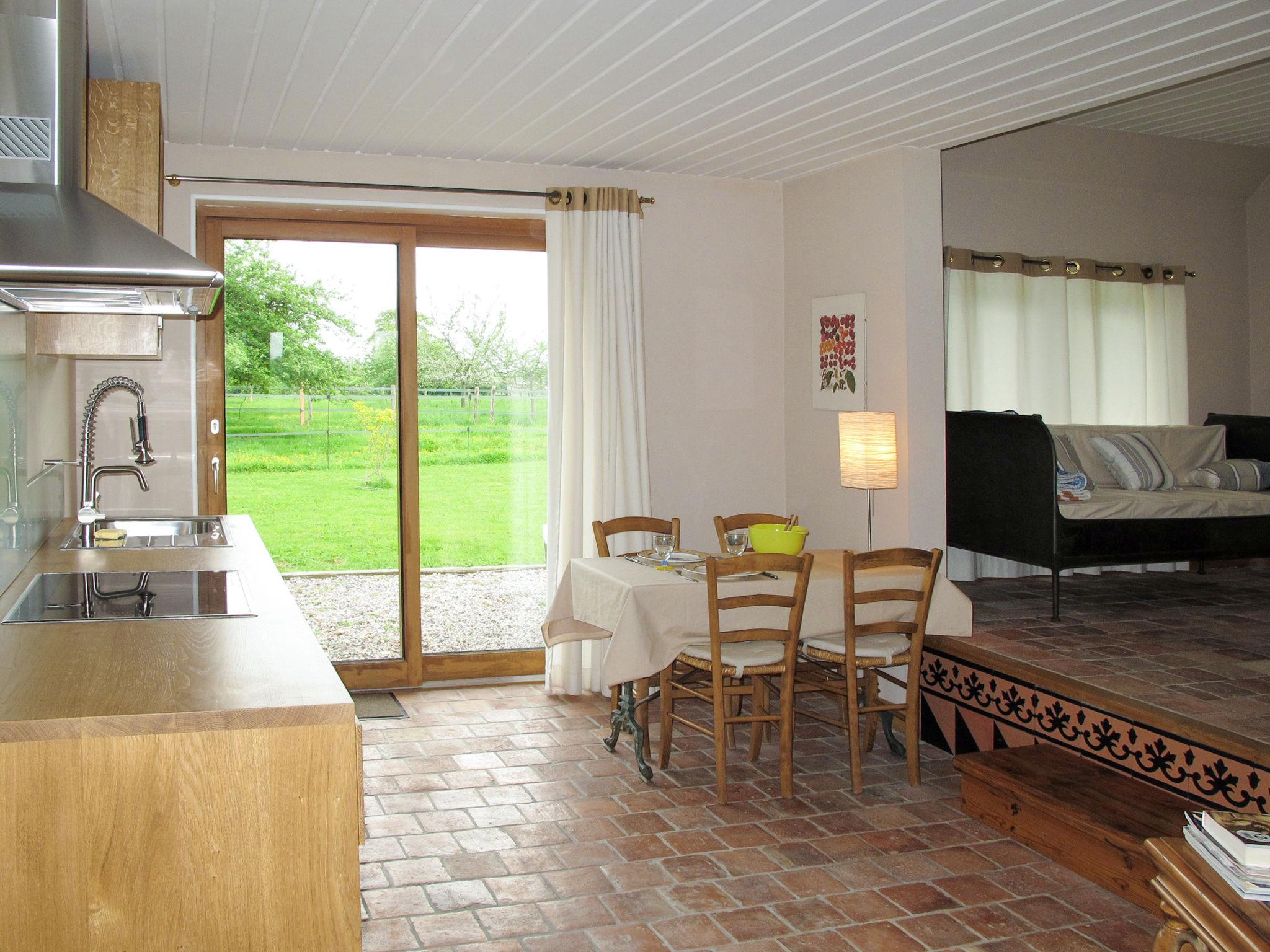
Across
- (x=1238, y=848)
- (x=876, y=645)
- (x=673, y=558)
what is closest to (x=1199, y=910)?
(x=1238, y=848)

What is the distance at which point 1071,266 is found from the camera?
6.86m

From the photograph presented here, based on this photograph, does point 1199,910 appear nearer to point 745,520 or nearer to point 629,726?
point 629,726

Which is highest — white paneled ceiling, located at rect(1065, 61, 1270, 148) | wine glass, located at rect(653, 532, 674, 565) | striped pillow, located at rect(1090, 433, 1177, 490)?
white paneled ceiling, located at rect(1065, 61, 1270, 148)

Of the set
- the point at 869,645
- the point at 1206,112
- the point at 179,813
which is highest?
the point at 1206,112

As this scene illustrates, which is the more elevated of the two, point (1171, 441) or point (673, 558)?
point (1171, 441)

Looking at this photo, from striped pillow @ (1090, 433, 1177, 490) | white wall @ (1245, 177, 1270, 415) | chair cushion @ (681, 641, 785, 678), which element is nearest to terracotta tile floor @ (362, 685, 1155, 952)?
chair cushion @ (681, 641, 785, 678)

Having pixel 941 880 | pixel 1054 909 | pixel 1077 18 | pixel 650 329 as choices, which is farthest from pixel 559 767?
pixel 1077 18

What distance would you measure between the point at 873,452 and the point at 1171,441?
10.6 feet

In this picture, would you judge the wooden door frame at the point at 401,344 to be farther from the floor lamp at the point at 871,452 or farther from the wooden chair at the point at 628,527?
the floor lamp at the point at 871,452

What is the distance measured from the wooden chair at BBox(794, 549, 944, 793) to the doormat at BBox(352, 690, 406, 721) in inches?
72.2

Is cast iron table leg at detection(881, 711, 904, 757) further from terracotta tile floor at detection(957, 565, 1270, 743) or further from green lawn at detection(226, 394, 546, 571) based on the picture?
green lawn at detection(226, 394, 546, 571)

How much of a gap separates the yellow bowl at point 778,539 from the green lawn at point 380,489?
155cm

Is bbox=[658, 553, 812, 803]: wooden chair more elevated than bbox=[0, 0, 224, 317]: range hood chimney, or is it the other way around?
bbox=[0, 0, 224, 317]: range hood chimney

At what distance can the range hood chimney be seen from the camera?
2.20 metres
